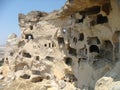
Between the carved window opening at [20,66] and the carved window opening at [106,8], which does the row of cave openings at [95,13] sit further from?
the carved window opening at [20,66]

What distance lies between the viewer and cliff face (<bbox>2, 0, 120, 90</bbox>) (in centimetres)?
1067

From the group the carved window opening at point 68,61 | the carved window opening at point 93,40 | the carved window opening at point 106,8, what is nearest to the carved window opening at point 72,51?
the carved window opening at point 68,61

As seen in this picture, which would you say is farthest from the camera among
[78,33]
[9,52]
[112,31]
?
[9,52]

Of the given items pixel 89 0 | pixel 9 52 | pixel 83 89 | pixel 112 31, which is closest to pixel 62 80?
pixel 83 89

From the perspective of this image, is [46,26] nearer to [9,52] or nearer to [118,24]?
[9,52]

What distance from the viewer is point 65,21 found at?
15.0 meters

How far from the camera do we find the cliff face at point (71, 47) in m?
10.7

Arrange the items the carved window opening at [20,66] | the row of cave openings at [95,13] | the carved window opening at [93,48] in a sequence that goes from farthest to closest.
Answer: the carved window opening at [20,66], the carved window opening at [93,48], the row of cave openings at [95,13]

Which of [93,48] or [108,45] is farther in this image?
[93,48]

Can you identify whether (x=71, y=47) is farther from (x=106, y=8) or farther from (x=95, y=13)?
(x=106, y=8)

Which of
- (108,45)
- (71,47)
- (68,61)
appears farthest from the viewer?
(68,61)

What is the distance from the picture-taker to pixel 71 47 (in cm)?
1448

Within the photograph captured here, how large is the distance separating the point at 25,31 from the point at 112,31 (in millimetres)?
10400

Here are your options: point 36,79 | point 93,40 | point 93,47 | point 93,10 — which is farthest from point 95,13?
point 36,79
